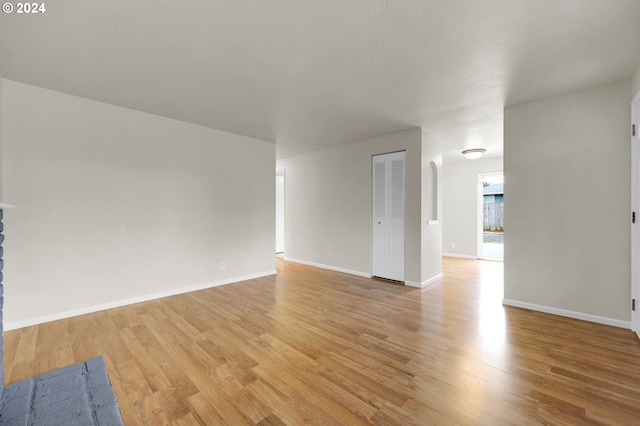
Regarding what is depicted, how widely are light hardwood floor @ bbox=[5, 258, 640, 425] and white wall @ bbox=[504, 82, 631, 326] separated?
35 cm

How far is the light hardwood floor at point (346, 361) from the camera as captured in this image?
1668mm

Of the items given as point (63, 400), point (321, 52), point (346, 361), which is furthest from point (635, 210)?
point (63, 400)

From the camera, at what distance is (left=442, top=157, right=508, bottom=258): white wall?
23.3 ft

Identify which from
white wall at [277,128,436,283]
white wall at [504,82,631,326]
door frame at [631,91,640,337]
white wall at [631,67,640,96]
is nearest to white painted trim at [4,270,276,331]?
white wall at [277,128,436,283]

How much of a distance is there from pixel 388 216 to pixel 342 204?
1085 millimetres

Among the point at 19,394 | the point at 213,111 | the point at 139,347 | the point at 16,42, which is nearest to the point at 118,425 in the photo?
the point at 19,394

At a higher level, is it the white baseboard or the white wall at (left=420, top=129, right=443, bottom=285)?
the white wall at (left=420, top=129, right=443, bottom=285)

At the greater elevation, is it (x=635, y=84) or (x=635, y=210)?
(x=635, y=84)

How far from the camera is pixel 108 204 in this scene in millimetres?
3398

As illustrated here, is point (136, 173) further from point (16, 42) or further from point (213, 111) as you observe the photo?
point (16, 42)

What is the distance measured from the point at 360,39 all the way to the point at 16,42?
2828 mm

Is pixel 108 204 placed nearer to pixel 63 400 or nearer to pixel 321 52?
pixel 63 400

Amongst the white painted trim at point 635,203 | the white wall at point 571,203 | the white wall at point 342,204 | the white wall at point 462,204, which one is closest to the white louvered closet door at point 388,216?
the white wall at point 342,204

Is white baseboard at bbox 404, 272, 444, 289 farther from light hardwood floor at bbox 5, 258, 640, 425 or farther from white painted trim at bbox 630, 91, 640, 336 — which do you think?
white painted trim at bbox 630, 91, 640, 336
